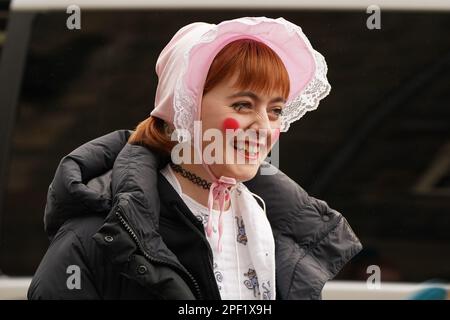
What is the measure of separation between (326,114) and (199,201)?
5.31ft

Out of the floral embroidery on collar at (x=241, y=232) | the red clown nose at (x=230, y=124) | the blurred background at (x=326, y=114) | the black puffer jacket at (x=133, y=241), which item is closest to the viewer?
the black puffer jacket at (x=133, y=241)

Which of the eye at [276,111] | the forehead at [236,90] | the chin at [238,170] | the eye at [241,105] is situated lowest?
the chin at [238,170]

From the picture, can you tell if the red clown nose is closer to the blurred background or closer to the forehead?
the forehead

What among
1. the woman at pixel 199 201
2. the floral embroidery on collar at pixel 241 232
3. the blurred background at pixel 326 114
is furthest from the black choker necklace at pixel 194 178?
the blurred background at pixel 326 114

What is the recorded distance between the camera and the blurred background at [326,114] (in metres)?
3.71

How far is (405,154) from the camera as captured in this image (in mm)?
3742

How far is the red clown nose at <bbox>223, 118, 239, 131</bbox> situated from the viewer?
2.07 m

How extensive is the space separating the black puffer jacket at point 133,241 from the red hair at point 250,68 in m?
0.25

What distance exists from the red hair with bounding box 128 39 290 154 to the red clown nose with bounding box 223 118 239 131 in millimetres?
72

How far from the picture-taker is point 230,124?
2.07 metres

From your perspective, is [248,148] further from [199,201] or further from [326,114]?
Result: [326,114]

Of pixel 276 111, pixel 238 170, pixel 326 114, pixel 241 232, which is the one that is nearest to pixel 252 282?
pixel 241 232

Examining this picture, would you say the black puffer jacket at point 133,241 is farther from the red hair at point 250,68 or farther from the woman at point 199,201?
the red hair at point 250,68
